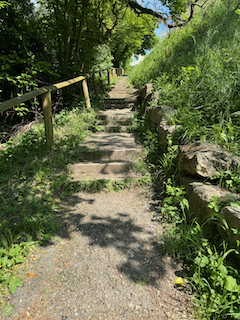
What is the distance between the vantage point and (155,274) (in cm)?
188

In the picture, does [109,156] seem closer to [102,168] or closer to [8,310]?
[102,168]

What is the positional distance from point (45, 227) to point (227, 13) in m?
7.58

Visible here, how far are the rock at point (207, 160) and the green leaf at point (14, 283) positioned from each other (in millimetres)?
2011

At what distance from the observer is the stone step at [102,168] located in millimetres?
3504

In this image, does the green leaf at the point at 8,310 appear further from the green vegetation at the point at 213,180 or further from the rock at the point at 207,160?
→ the rock at the point at 207,160

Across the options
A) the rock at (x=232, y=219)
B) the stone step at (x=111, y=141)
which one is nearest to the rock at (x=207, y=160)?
the rock at (x=232, y=219)

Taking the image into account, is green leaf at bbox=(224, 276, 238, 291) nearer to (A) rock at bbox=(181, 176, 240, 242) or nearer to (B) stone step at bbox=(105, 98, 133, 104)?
(A) rock at bbox=(181, 176, 240, 242)

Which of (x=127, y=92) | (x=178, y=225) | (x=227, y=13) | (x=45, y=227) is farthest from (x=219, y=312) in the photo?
(x=127, y=92)

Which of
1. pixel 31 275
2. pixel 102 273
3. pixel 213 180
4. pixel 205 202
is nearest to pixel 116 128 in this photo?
pixel 213 180

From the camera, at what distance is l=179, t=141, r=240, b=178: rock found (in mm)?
2230

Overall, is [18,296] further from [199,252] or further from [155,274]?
[199,252]

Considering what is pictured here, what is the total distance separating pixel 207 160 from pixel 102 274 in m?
1.61

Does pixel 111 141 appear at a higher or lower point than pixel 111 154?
higher

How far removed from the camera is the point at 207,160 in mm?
2320
